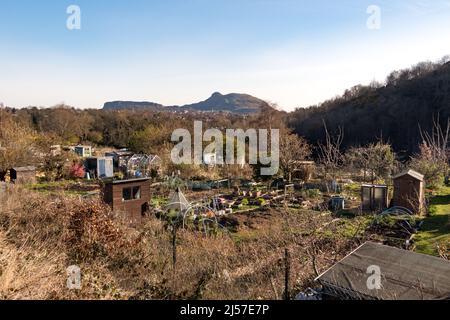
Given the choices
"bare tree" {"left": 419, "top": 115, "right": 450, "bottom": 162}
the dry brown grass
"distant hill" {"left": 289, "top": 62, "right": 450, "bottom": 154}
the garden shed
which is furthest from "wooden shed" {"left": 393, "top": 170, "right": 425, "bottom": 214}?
"distant hill" {"left": 289, "top": 62, "right": 450, "bottom": 154}

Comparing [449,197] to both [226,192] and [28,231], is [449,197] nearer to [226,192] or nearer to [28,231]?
[226,192]

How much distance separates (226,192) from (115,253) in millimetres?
11104

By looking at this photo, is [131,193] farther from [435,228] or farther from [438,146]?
[438,146]

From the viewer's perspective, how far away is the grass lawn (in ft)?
28.2

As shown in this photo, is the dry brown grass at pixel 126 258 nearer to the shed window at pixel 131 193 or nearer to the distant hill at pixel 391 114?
the shed window at pixel 131 193

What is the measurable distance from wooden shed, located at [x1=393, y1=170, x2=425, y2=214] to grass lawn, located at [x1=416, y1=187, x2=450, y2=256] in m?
0.46

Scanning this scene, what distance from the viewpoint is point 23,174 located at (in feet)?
66.4

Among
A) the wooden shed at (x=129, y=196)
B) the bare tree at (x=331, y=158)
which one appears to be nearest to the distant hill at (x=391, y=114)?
the bare tree at (x=331, y=158)

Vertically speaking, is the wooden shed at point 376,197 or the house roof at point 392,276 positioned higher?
the house roof at point 392,276

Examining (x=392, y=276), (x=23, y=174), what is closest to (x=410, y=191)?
(x=392, y=276)

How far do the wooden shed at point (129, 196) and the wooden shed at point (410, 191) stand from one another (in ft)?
27.3

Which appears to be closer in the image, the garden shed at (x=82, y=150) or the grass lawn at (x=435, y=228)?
the grass lawn at (x=435, y=228)

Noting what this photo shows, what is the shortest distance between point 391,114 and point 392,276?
42.3 meters

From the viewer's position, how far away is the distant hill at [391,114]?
134 ft
